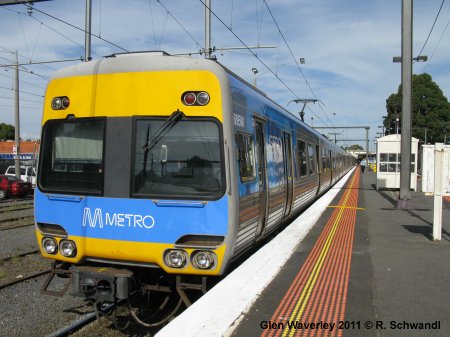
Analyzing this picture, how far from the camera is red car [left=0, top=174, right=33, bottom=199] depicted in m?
24.9

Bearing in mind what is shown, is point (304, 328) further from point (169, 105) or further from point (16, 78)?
point (16, 78)

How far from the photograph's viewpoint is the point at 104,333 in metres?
5.02

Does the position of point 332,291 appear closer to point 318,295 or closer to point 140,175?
point 318,295

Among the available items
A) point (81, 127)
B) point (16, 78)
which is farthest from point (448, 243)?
point (16, 78)

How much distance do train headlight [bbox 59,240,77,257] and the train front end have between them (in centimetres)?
1

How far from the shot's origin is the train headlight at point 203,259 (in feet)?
14.1

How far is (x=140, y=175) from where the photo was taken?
4.51 m

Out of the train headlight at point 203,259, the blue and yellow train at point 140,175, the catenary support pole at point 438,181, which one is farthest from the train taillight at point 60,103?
the catenary support pole at point 438,181

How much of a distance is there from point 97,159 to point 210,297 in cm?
181

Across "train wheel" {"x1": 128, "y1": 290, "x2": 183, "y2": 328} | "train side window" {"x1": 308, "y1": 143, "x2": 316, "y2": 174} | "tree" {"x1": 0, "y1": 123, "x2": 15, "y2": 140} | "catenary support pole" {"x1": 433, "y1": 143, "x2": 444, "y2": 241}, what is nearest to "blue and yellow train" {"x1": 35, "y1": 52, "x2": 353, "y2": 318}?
"train wheel" {"x1": 128, "y1": 290, "x2": 183, "y2": 328}

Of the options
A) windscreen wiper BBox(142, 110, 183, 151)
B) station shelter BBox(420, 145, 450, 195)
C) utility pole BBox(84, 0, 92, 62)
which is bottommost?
station shelter BBox(420, 145, 450, 195)

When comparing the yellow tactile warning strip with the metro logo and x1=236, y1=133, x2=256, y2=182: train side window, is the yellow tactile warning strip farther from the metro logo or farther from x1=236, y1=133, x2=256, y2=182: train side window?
the metro logo

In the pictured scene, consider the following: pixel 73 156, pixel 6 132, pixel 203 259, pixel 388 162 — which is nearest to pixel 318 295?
pixel 203 259

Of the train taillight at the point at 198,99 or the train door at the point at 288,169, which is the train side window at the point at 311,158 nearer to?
the train door at the point at 288,169
